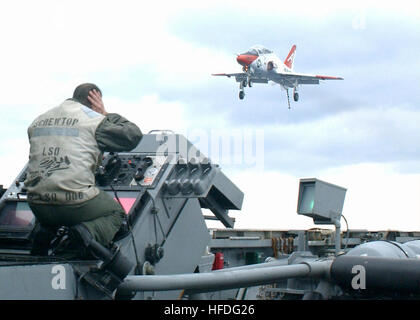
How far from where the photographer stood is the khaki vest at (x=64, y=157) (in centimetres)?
416

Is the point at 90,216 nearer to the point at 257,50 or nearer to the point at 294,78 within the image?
the point at 257,50

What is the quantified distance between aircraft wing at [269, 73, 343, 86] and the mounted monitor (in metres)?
29.3

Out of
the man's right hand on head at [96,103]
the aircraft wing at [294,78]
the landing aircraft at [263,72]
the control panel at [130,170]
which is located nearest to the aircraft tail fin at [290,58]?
the aircraft wing at [294,78]

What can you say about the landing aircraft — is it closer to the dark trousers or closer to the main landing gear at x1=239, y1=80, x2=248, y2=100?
the main landing gear at x1=239, y1=80, x2=248, y2=100

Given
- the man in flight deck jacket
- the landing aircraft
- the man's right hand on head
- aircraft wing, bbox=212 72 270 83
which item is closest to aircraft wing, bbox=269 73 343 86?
the landing aircraft

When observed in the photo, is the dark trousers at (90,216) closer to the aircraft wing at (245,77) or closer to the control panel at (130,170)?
the control panel at (130,170)

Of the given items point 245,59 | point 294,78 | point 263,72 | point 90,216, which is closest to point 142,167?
point 90,216

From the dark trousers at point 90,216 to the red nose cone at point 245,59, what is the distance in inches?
1160

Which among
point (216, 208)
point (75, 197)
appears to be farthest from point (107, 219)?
point (216, 208)

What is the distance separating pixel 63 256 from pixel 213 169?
50.9 inches

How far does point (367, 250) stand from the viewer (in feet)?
18.5

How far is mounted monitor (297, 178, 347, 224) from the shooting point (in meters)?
6.24

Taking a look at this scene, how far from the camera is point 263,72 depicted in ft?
112

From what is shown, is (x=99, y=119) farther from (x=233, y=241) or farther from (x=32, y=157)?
→ (x=233, y=241)
